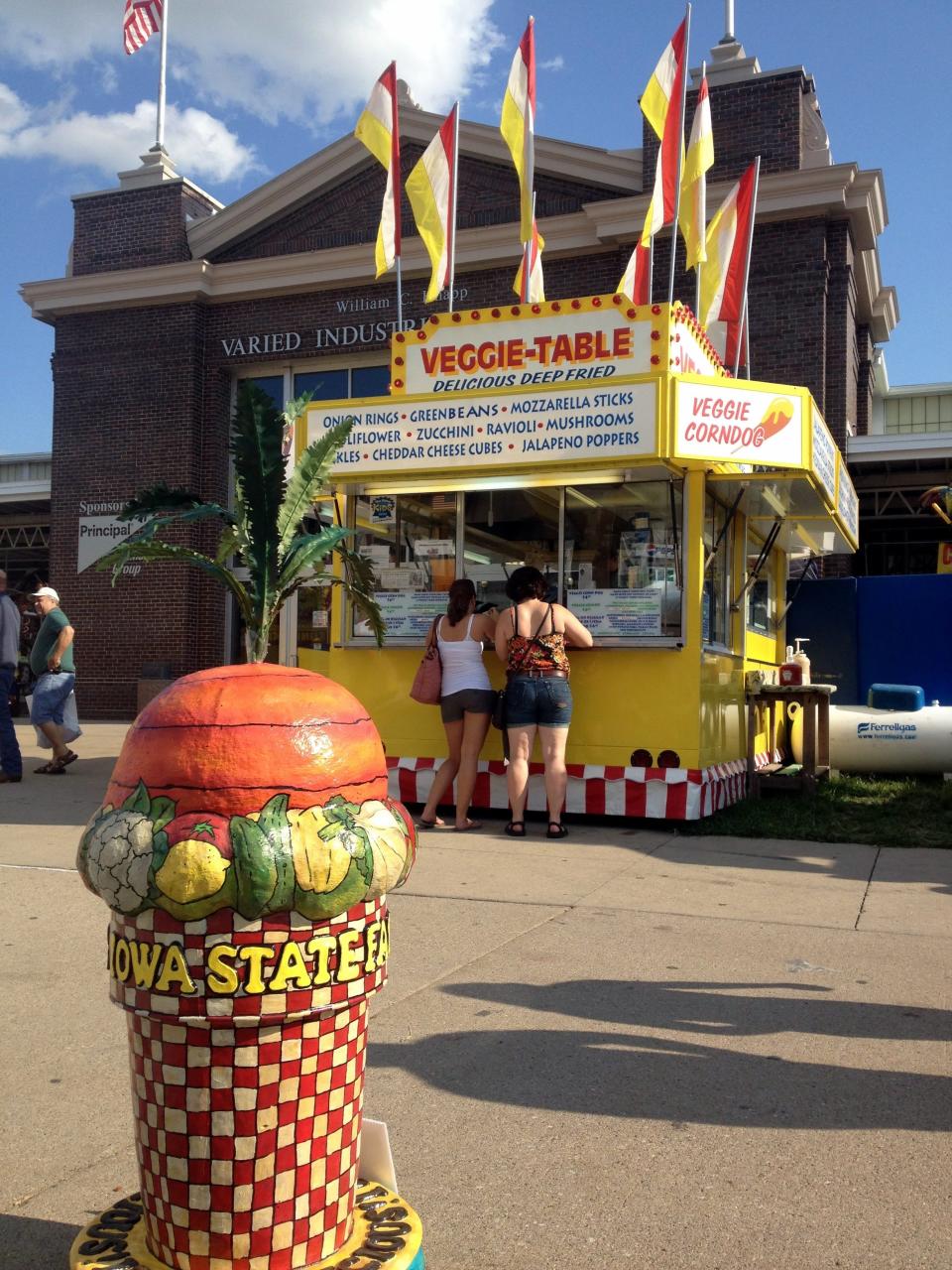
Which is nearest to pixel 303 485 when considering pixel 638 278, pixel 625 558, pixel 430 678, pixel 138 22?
pixel 430 678

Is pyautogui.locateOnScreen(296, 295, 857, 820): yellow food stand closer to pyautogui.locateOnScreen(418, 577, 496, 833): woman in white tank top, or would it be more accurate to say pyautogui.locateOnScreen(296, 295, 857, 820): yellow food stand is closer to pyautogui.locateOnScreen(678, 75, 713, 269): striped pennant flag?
pyautogui.locateOnScreen(418, 577, 496, 833): woman in white tank top

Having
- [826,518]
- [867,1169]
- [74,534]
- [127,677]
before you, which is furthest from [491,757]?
[74,534]

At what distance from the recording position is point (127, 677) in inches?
717

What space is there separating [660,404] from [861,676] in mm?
6252

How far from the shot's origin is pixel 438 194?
34.2ft

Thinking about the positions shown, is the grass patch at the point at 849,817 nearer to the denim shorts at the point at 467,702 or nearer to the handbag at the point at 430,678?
the denim shorts at the point at 467,702

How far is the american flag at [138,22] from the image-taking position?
1775 cm

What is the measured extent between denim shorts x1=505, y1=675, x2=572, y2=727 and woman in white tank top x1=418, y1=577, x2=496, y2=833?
308 millimetres

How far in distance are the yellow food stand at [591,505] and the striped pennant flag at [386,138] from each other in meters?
1.89

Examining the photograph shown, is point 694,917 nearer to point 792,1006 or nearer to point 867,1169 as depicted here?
point 792,1006

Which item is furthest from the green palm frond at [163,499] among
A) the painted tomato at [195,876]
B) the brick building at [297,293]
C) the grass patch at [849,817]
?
the brick building at [297,293]

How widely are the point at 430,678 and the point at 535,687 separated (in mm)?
790

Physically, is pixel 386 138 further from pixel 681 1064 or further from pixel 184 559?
pixel 681 1064

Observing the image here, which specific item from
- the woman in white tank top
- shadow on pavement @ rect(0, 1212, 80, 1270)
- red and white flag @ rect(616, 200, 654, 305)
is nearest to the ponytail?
the woman in white tank top
